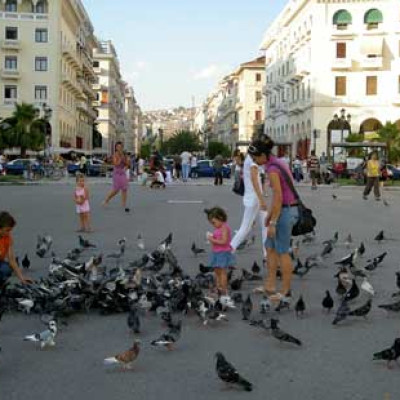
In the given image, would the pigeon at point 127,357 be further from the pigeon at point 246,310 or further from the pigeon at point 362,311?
the pigeon at point 362,311

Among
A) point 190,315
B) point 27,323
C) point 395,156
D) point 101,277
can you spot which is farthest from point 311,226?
point 395,156

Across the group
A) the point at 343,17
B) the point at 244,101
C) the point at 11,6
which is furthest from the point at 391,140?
the point at 244,101

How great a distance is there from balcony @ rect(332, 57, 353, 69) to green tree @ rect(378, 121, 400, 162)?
1110 centimetres

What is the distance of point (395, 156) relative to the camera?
53719mm

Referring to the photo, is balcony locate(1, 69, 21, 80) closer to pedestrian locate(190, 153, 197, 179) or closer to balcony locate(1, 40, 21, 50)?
balcony locate(1, 40, 21, 50)

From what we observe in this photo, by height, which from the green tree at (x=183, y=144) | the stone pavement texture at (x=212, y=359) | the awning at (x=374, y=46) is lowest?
the stone pavement texture at (x=212, y=359)

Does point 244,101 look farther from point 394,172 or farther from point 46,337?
point 46,337

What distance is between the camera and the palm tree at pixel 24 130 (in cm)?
5984

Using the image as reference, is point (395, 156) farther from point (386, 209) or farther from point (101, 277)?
point (101, 277)

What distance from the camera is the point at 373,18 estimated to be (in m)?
66.9

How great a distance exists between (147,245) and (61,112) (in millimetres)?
64338

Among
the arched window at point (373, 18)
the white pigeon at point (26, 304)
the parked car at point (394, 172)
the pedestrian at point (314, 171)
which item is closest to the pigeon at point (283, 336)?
the white pigeon at point (26, 304)

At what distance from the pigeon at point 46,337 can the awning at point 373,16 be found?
65.1 metres

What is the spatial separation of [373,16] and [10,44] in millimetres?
33036
